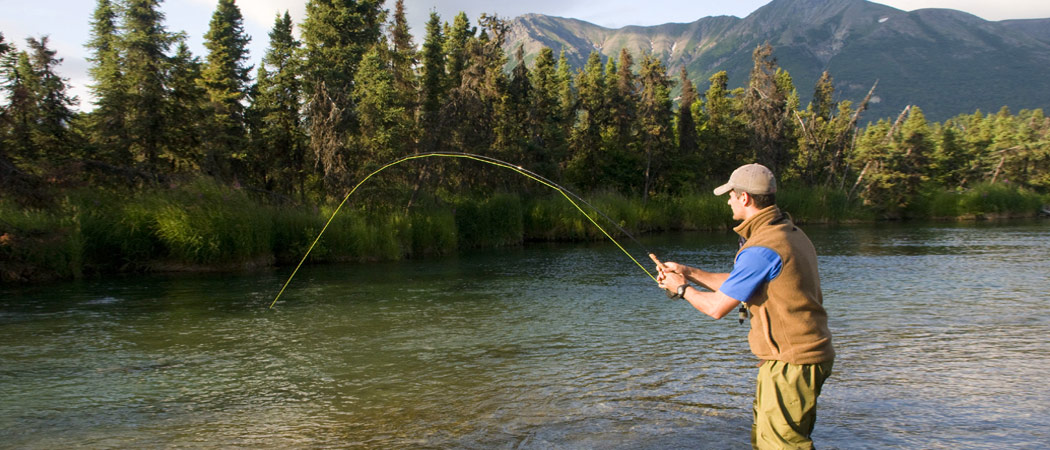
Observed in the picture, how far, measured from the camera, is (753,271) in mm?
3557

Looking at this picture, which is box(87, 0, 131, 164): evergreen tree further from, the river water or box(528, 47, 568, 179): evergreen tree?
box(528, 47, 568, 179): evergreen tree

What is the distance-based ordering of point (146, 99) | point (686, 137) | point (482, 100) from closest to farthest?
point (146, 99) < point (482, 100) < point (686, 137)

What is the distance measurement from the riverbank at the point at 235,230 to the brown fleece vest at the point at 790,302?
818 cm

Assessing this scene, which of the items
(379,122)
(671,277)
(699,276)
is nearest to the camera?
(671,277)

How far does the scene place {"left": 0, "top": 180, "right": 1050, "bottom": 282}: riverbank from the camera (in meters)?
15.5

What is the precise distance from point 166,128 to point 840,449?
19.9m

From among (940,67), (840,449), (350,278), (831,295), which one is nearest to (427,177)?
(350,278)

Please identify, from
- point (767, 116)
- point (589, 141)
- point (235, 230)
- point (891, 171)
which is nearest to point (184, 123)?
point (235, 230)

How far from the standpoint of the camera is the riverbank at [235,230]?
15461mm

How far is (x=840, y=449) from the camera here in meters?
5.13

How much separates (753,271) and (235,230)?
15885 mm

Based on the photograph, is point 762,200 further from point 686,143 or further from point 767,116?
point 767,116

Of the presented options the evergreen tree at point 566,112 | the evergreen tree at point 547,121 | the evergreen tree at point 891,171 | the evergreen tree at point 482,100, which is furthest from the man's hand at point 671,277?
the evergreen tree at point 891,171

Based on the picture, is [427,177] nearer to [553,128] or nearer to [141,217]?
[141,217]
